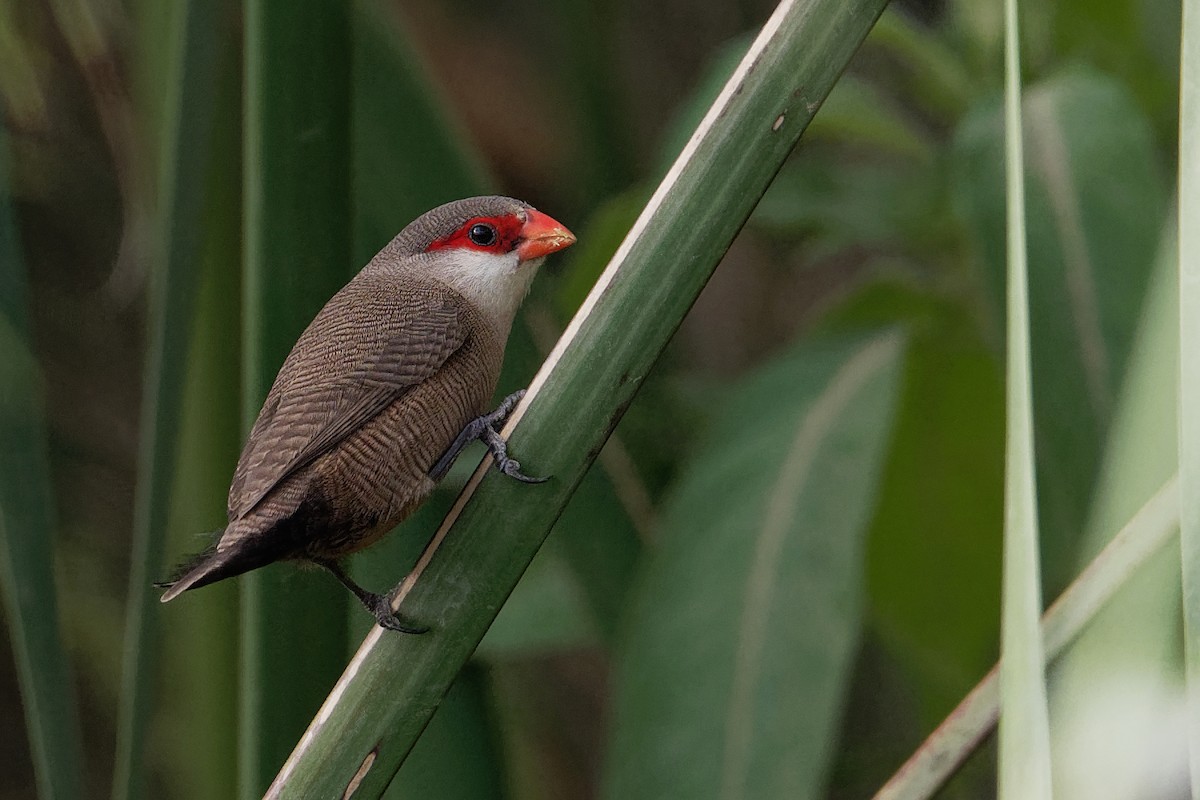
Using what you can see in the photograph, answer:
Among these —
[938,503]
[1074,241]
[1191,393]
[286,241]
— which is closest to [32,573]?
[286,241]

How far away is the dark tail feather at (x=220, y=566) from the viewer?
2.53 ft

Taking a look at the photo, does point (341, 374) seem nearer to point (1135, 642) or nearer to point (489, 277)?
point (489, 277)

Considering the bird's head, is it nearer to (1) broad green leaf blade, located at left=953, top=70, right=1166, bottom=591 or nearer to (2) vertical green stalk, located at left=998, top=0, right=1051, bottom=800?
(1) broad green leaf blade, located at left=953, top=70, right=1166, bottom=591

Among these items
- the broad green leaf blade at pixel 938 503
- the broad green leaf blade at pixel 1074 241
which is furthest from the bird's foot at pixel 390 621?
the broad green leaf blade at pixel 938 503

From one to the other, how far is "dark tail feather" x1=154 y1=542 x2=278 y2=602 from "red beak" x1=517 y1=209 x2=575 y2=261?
417mm

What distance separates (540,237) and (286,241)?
1.07ft

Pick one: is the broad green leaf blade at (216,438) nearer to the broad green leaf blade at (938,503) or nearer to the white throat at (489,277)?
the white throat at (489,277)

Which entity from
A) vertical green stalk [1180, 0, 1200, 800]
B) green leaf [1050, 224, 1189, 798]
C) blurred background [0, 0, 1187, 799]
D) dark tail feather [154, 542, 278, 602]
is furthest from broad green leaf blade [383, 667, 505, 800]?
vertical green stalk [1180, 0, 1200, 800]

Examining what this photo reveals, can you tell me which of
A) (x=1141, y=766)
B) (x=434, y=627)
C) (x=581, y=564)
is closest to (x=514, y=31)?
(x=581, y=564)

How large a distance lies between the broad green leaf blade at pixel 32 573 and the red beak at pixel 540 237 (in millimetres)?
434

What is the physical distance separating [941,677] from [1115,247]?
62 centimetres

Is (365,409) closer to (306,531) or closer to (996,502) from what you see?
(306,531)

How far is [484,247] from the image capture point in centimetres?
117

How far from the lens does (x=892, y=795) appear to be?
84 cm
